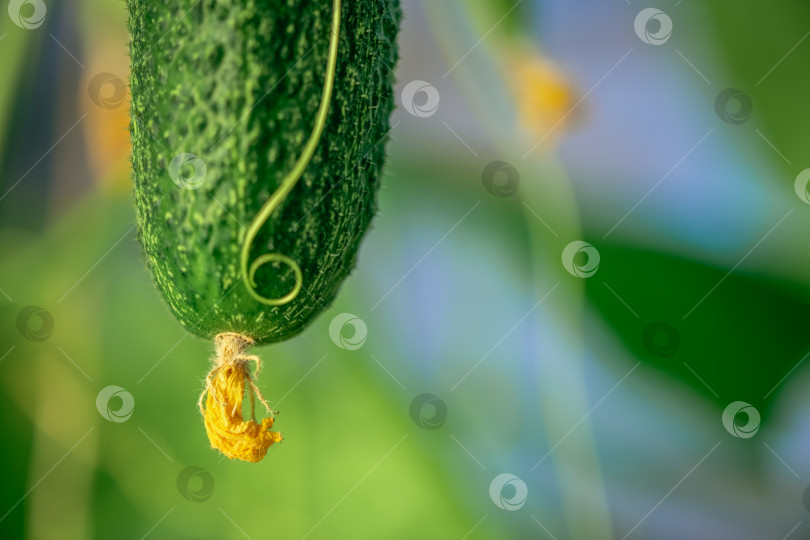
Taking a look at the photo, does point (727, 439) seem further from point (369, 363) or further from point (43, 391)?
point (43, 391)

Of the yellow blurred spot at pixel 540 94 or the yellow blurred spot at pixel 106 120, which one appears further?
the yellow blurred spot at pixel 540 94

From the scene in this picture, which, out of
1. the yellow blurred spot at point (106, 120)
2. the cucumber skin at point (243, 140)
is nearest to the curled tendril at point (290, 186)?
the cucumber skin at point (243, 140)

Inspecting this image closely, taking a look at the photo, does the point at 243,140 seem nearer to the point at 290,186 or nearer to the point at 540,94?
the point at 290,186

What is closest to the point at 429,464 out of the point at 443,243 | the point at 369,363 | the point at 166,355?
the point at 369,363

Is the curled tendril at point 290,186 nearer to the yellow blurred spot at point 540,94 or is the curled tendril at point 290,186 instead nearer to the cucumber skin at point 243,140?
the cucumber skin at point 243,140

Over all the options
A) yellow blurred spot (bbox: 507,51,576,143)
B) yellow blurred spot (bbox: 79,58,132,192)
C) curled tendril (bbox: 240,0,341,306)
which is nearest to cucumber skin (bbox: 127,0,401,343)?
curled tendril (bbox: 240,0,341,306)

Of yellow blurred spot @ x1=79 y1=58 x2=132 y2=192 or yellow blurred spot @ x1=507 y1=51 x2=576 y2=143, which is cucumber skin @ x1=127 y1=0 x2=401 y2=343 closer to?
yellow blurred spot @ x1=79 y1=58 x2=132 y2=192

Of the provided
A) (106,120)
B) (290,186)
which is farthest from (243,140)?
(106,120)
